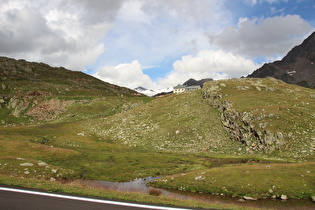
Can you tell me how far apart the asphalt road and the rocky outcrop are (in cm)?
4361

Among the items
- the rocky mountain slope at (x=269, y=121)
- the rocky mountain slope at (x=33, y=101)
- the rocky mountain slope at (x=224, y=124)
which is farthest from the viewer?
the rocky mountain slope at (x=33, y=101)

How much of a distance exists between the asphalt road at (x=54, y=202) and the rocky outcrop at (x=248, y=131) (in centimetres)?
4361

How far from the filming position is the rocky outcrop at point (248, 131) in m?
51.6

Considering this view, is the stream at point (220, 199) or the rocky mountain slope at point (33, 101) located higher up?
the rocky mountain slope at point (33, 101)

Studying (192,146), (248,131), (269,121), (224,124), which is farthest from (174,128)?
(269,121)

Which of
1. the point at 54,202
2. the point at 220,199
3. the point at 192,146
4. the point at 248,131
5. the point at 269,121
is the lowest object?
the point at 220,199

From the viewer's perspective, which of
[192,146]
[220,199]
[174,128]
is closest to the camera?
[220,199]

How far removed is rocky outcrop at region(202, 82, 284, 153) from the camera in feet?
169

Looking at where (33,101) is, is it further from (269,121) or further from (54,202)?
(54,202)

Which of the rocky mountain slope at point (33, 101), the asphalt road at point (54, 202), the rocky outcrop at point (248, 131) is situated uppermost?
the rocky mountain slope at point (33, 101)

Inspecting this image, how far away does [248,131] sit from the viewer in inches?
2266

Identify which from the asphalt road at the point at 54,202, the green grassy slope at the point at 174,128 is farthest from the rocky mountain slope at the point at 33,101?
the asphalt road at the point at 54,202

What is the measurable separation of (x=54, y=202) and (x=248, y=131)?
168 feet

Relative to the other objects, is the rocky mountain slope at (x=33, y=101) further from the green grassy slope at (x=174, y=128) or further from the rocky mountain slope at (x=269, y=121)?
the rocky mountain slope at (x=269, y=121)
